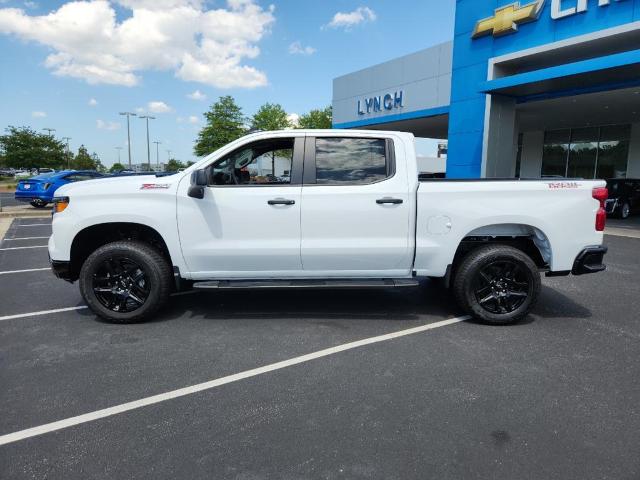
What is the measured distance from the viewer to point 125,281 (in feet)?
15.9

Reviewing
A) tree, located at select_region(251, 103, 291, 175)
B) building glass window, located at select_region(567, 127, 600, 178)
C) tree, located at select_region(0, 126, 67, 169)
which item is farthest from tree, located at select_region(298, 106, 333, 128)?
building glass window, located at select_region(567, 127, 600, 178)

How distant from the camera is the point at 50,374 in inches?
144

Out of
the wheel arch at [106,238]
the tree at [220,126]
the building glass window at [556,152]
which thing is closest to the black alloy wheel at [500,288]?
the wheel arch at [106,238]

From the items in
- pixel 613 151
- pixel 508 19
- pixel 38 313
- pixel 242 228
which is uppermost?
pixel 508 19

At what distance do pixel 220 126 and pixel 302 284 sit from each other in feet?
153

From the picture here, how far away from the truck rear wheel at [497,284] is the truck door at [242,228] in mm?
1752

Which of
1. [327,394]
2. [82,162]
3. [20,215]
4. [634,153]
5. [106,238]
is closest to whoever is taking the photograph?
[327,394]

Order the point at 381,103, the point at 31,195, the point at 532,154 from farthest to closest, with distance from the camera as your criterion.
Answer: the point at 532,154
the point at 381,103
the point at 31,195

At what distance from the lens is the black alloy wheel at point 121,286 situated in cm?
479

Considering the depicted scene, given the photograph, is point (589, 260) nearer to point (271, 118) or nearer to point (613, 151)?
point (613, 151)

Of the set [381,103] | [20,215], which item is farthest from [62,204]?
[381,103]

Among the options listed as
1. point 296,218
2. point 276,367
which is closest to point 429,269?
point 296,218

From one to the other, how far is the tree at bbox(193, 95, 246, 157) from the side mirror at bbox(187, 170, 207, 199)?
45.4 meters

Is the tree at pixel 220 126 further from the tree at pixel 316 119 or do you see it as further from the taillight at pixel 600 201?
the taillight at pixel 600 201
